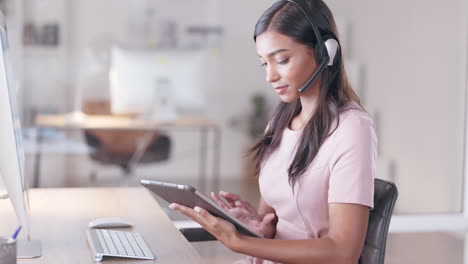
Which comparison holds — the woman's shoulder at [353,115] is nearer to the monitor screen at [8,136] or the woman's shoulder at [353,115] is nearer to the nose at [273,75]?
the nose at [273,75]

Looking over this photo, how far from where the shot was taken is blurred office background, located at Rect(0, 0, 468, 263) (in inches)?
136

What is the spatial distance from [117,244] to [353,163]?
0.54 meters

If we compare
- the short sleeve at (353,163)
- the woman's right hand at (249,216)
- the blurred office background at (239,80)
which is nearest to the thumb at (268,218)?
the woman's right hand at (249,216)

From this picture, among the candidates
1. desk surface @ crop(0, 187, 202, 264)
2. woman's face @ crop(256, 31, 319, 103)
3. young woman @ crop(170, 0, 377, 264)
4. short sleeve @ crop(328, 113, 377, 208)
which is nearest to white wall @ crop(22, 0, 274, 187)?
desk surface @ crop(0, 187, 202, 264)

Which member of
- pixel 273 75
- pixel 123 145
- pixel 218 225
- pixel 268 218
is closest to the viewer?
pixel 218 225

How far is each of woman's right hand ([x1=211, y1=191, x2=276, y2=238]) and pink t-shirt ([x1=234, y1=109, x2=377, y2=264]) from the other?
0.03 metres

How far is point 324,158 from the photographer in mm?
1613

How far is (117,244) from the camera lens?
61.1 inches

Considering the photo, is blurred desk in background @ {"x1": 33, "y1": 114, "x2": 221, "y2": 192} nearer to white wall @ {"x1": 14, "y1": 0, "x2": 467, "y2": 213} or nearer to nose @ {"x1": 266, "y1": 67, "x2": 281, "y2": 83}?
white wall @ {"x1": 14, "y1": 0, "x2": 467, "y2": 213}

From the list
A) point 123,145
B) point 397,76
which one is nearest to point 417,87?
point 397,76

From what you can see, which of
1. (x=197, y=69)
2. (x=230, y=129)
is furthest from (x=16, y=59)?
(x=230, y=129)

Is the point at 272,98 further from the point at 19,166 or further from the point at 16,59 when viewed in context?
the point at 19,166

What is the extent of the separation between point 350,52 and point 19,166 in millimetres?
2476

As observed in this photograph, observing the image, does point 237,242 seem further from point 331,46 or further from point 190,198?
point 331,46
